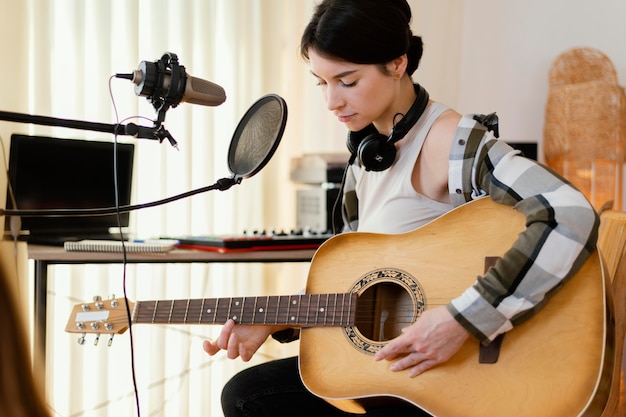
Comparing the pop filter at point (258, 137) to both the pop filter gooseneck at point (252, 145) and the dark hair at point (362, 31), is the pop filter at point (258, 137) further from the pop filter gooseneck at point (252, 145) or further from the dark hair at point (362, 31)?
the dark hair at point (362, 31)

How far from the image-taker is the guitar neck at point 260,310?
1.30 metres

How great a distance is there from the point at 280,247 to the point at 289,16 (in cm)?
142

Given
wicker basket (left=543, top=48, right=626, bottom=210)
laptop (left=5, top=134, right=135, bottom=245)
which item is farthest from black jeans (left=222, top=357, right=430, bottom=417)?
wicker basket (left=543, top=48, right=626, bottom=210)

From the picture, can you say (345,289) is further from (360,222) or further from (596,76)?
(596,76)

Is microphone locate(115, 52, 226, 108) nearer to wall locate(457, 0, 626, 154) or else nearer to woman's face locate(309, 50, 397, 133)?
woman's face locate(309, 50, 397, 133)

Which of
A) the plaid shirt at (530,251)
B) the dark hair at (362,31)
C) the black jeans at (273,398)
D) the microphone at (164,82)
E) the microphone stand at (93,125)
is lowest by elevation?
the black jeans at (273,398)

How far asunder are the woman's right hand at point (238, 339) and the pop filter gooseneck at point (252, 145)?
1.10 feet

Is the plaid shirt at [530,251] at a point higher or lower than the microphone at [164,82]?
lower

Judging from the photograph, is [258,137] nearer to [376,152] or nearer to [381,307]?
[376,152]

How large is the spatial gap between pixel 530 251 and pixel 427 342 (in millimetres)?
236

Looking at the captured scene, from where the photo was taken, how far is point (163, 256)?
1.70m

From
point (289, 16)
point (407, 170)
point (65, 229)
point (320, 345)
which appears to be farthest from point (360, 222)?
point (289, 16)

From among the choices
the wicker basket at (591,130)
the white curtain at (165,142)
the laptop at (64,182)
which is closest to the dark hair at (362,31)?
the laptop at (64,182)

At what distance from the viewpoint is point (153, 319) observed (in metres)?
1.36
